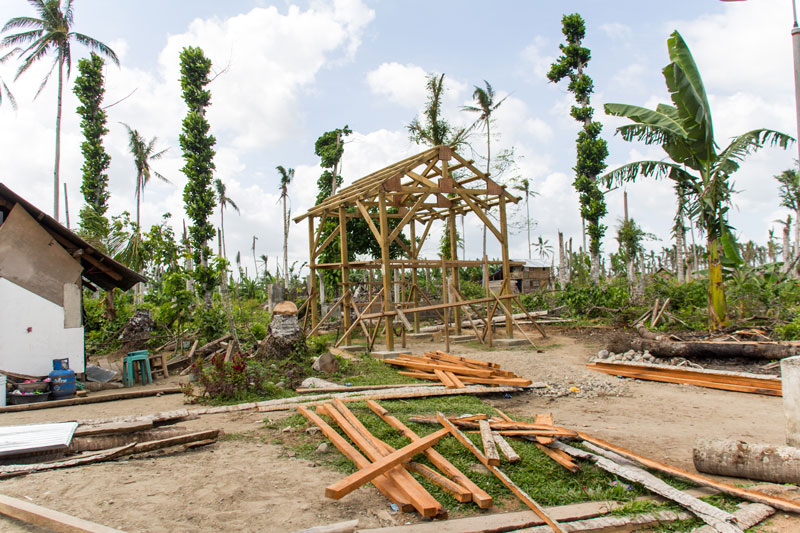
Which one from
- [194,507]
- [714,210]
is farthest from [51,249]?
[714,210]

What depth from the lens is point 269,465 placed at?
5.08 meters

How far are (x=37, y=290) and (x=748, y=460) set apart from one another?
12.2 meters

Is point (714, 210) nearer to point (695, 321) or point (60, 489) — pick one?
point (695, 321)

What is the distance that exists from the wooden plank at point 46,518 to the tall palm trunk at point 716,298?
13786 mm

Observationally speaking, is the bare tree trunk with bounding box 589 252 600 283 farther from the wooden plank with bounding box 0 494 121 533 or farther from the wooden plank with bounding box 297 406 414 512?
the wooden plank with bounding box 0 494 121 533

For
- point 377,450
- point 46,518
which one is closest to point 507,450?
point 377,450

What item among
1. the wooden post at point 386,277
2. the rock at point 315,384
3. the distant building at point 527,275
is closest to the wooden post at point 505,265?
the wooden post at point 386,277

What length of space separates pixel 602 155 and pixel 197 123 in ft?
60.5

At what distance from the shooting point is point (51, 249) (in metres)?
10.7

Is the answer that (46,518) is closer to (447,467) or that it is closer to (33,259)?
(447,467)

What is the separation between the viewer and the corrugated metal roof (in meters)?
5.17

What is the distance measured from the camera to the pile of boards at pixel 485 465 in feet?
13.2

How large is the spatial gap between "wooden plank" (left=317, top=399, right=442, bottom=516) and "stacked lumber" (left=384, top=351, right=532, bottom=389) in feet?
9.70

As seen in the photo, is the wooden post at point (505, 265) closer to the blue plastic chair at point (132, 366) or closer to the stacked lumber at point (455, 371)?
the stacked lumber at point (455, 371)
